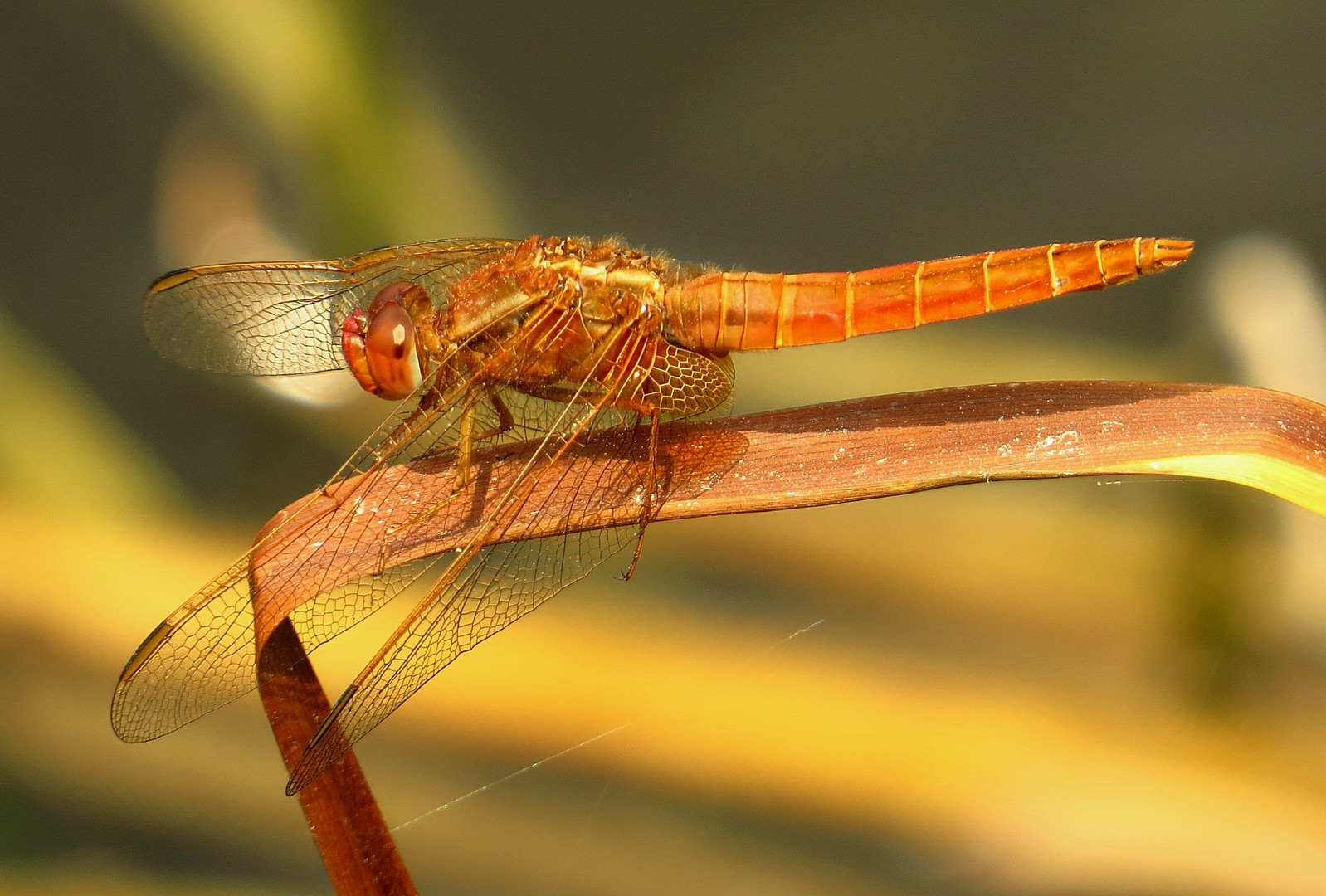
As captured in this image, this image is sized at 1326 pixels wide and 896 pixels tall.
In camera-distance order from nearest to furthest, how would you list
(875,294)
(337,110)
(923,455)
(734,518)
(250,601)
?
(923,455) < (250,601) < (875,294) < (734,518) < (337,110)

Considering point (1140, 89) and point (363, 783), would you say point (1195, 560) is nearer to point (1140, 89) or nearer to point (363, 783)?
point (363, 783)

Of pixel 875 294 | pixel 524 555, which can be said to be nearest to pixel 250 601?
pixel 524 555

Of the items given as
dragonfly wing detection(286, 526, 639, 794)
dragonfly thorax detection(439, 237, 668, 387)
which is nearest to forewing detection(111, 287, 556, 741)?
dragonfly wing detection(286, 526, 639, 794)

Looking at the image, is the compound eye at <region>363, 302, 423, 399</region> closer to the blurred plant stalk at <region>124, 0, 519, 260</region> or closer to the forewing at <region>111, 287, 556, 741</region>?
the forewing at <region>111, 287, 556, 741</region>

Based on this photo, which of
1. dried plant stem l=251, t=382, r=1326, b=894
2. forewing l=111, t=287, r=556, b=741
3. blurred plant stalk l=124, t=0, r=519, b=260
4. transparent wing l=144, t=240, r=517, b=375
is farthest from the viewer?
blurred plant stalk l=124, t=0, r=519, b=260

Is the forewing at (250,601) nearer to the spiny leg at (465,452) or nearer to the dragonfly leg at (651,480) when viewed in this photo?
the spiny leg at (465,452)

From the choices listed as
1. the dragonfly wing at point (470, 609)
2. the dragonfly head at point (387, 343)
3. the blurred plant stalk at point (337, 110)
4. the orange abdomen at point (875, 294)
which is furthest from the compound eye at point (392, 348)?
the blurred plant stalk at point (337, 110)

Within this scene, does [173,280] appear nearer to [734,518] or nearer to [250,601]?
[250,601]
